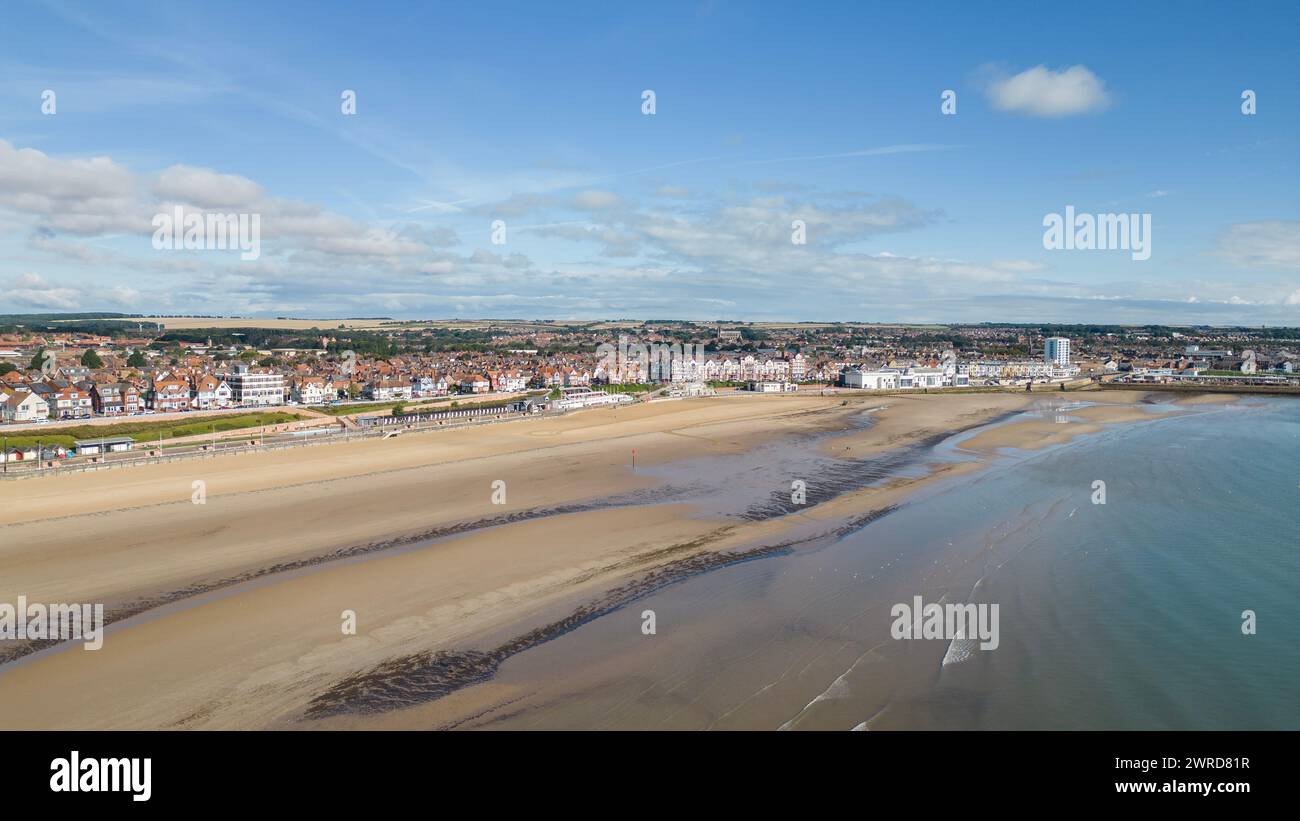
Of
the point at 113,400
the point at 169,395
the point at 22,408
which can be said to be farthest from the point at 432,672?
the point at 169,395

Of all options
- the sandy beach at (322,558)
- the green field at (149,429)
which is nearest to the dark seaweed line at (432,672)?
the sandy beach at (322,558)

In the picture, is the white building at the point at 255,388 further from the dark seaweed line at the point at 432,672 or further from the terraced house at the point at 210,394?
the dark seaweed line at the point at 432,672

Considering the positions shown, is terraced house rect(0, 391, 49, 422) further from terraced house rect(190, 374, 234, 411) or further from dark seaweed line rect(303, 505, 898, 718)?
dark seaweed line rect(303, 505, 898, 718)

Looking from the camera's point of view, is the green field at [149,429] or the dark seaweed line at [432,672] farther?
the green field at [149,429]

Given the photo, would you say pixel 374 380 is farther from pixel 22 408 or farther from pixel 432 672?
pixel 432 672

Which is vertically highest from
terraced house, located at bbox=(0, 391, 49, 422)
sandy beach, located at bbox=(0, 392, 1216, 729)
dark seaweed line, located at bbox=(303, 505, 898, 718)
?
terraced house, located at bbox=(0, 391, 49, 422)

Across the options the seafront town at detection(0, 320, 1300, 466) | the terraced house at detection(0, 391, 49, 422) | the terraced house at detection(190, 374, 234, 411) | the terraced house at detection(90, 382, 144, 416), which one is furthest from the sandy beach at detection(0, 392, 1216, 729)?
the terraced house at detection(190, 374, 234, 411)
